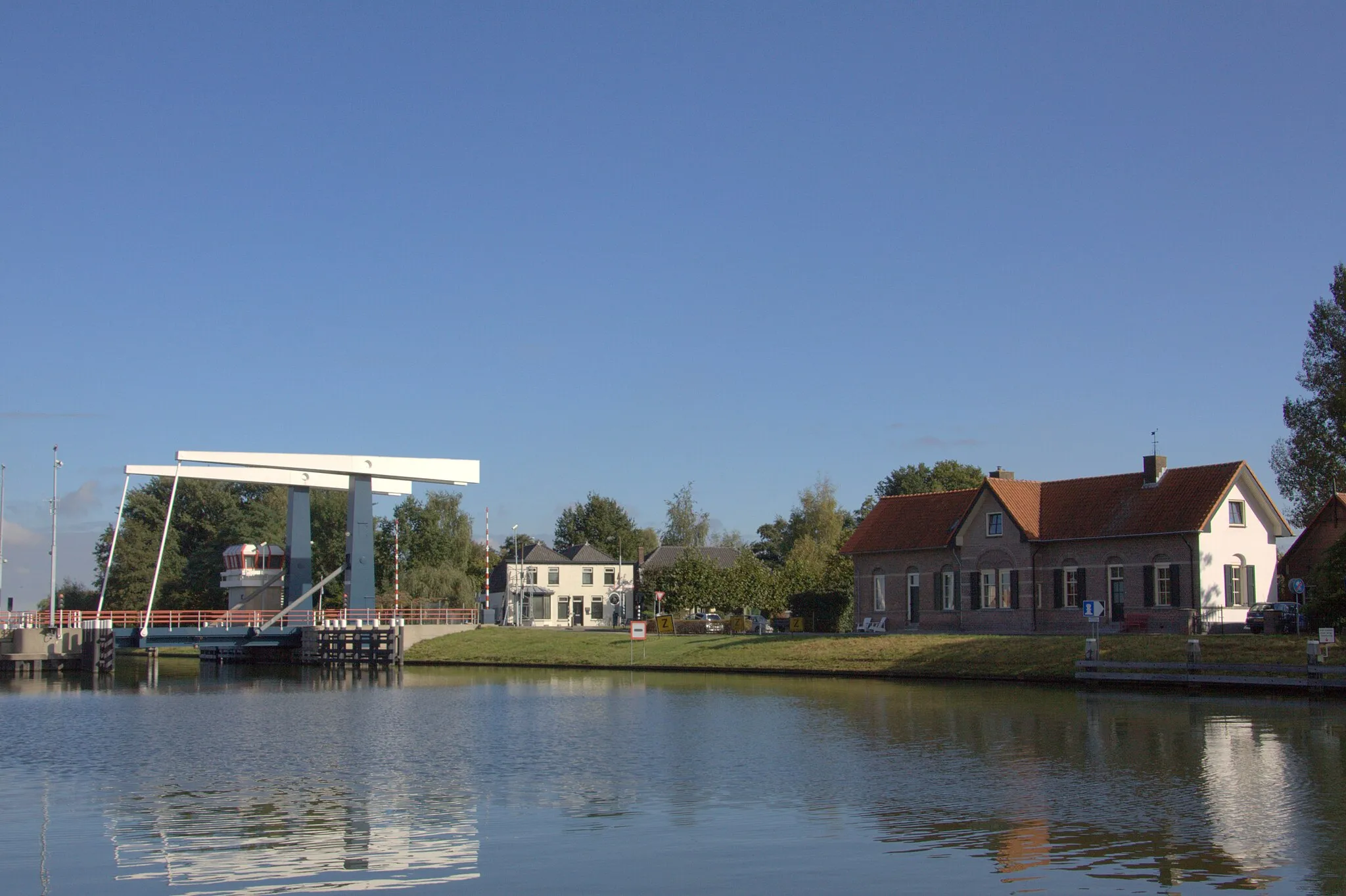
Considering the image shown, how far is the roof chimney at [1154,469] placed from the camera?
45812 mm

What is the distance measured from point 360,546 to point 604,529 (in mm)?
57644

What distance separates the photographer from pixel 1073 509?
47.4 metres

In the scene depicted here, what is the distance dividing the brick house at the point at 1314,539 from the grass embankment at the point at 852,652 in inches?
450

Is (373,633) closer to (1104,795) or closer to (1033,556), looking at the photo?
(1033,556)

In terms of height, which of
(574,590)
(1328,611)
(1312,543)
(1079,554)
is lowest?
(574,590)

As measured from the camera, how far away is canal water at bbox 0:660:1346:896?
1288 cm

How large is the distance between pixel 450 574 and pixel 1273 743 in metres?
58.8

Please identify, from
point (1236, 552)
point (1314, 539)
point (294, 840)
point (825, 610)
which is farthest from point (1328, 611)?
point (294, 840)

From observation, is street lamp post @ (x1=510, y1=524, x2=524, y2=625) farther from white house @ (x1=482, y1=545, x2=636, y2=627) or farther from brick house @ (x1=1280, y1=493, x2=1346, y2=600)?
brick house @ (x1=1280, y1=493, x2=1346, y2=600)

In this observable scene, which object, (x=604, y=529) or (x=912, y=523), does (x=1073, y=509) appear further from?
(x=604, y=529)

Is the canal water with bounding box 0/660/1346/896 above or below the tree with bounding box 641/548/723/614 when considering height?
below

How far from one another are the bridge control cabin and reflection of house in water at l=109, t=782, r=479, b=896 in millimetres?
44601

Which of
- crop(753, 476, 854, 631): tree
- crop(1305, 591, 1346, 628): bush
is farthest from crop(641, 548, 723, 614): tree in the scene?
crop(1305, 591, 1346, 628): bush

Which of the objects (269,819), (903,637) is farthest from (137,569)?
(269,819)
